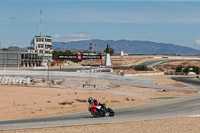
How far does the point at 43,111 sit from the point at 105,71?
71.9m

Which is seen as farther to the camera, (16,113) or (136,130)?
(16,113)

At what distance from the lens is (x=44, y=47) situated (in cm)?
14325

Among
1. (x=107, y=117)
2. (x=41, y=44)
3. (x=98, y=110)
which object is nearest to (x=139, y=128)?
(x=107, y=117)

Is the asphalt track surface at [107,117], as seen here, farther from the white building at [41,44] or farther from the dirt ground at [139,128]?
the white building at [41,44]

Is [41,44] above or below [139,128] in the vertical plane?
above

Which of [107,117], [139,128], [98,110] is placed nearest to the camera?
[139,128]

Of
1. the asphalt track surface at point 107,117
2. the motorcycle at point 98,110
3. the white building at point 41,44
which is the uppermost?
the white building at point 41,44

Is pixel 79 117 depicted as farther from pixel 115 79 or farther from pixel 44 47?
pixel 44 47

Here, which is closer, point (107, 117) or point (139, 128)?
point (139, 128)

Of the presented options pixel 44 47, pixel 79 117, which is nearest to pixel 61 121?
pixel 79 117

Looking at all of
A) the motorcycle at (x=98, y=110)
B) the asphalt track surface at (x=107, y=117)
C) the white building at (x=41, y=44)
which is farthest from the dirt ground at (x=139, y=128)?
the white building at (x=41, y=44)

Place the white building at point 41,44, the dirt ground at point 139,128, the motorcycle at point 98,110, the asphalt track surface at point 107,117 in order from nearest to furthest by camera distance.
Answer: the dirt ground at point 139,128, the asphalt track surface at point 107,117, the motorcycle at point 98,110, the white building at point 41,44

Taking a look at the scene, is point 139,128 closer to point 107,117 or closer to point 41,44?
point 107,117

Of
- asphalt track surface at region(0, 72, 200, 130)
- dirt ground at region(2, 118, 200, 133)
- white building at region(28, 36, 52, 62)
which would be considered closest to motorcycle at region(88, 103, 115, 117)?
asphalt track surface at region(0, 72, 200, 130)
